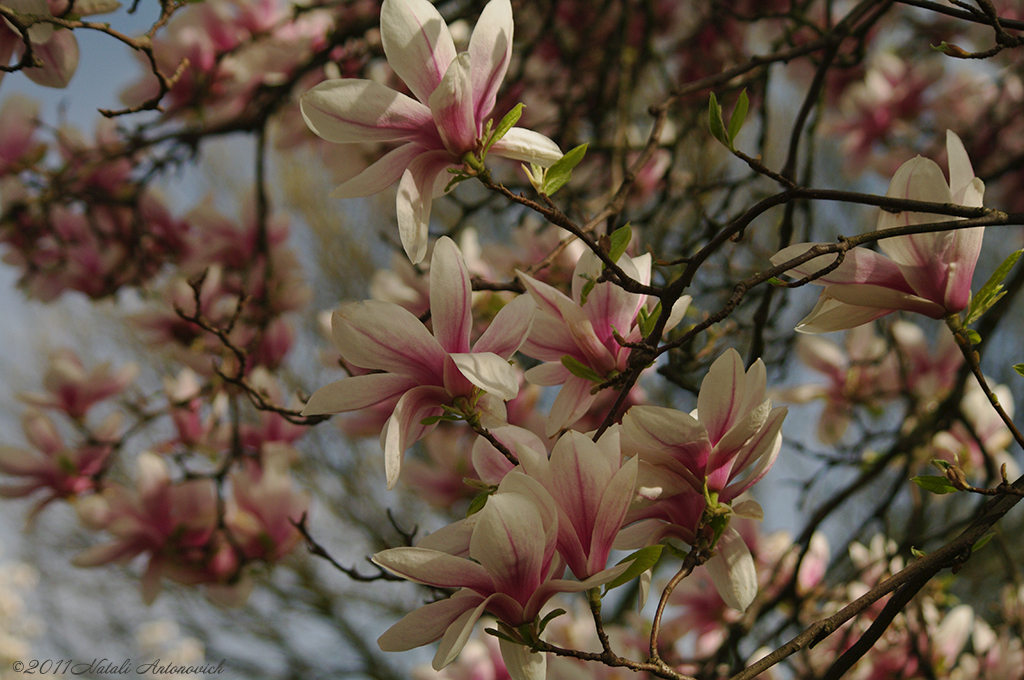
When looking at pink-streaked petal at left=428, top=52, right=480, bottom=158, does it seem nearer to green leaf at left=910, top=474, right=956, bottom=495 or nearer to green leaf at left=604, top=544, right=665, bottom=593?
green leaf at left=604, top=544, right=665, bottom=593

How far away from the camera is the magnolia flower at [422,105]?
59cm

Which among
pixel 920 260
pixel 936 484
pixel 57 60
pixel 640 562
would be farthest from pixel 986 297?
pixel 57 60

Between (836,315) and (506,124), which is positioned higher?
(506,124)

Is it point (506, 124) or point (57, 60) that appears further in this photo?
point (57, 60)

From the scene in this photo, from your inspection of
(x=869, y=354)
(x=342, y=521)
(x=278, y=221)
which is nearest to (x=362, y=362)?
(x=278, y=221)

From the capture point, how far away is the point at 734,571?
626 millimetres

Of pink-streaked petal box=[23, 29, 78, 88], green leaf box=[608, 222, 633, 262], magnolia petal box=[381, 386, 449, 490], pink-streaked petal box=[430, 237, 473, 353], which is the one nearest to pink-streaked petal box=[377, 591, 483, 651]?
magnolia petal box=[381, 386, 449, 490]

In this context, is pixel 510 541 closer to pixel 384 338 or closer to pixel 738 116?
pixel 384 338

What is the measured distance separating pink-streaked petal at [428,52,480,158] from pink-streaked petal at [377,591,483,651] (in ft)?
1.22

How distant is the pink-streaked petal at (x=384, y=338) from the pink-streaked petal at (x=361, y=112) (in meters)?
0.15

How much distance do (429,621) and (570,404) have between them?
236 millimetres

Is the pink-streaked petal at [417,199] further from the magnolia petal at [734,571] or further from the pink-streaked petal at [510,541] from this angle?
the magnolia petal at [734,571]

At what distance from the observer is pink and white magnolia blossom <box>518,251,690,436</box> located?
2.14ft

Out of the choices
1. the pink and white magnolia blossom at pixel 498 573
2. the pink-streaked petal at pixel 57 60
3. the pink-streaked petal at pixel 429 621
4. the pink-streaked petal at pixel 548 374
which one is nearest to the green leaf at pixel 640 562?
the pink and white magnolia blossom at pixel 498 573
